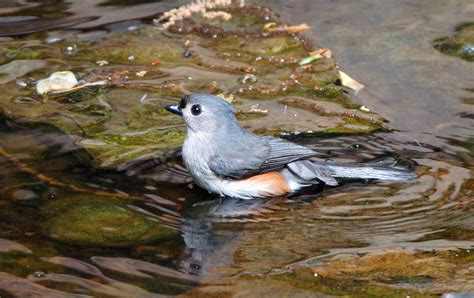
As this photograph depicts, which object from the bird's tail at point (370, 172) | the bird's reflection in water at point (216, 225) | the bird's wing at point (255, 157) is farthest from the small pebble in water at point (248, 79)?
the bird's reflection in water at point (216, 225)

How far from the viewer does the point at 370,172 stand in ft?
20.5

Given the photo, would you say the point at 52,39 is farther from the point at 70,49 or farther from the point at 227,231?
the point at 227,231

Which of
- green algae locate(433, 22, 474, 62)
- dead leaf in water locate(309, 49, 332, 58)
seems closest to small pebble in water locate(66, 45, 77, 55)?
dead leaf in water locate(309, 49, 332, 58)

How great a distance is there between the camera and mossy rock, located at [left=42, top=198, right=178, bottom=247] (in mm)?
5191

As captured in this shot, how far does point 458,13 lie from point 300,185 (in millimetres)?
3542

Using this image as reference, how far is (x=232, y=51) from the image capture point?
8.48 metres

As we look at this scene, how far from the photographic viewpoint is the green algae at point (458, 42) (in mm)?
8430

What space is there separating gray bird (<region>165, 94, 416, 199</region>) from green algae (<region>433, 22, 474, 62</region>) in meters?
2.57

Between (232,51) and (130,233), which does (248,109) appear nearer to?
(232,51)

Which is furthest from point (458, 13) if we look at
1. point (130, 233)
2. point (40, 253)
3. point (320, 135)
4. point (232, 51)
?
point (40, 253)

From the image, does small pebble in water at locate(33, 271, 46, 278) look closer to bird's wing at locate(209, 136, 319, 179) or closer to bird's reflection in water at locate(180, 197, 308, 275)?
bird's reflection in water at locate(180, 197, 308, 275)

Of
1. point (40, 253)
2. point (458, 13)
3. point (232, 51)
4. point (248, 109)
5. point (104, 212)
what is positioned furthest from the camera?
point (458, 13)

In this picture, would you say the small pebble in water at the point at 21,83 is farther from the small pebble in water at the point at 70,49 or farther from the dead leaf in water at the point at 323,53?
the dead leaf in water at the point at 323,53

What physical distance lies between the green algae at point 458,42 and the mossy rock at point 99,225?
13.2 feet
